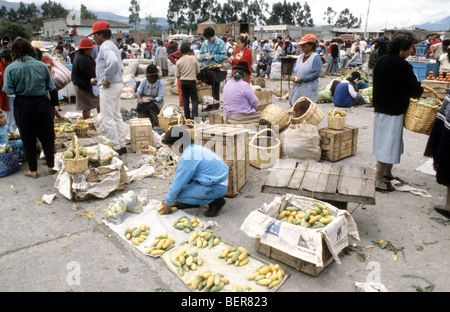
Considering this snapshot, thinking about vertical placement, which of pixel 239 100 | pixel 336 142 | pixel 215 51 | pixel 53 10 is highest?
pixel 53 10

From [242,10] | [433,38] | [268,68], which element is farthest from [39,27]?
[433,38]

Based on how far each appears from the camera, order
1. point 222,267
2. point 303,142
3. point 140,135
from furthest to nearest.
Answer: point 140,135 < point 303,142 < point 222,267

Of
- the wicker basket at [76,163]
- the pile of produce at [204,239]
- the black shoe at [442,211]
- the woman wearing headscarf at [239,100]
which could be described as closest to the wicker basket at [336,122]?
the woman wearing headscarf at [239,100]

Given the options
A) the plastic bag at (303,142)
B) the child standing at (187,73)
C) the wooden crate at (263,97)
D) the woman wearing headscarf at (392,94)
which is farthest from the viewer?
the wooden crate at (263,97)

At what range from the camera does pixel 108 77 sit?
6.10 m

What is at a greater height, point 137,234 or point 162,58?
point 162,58

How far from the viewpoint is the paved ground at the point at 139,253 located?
3150mm

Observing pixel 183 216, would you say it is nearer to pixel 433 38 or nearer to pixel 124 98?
pixel 124 98

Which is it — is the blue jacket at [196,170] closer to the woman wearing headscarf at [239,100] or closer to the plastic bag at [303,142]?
the plastic bag at [303,142]

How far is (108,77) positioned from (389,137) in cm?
489

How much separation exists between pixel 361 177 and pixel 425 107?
1494 mm

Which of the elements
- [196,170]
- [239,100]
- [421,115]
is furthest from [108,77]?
[421,115]

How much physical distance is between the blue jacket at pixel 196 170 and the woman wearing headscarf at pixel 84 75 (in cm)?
405

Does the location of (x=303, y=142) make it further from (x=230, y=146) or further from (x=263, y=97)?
(x=263, y=97)
